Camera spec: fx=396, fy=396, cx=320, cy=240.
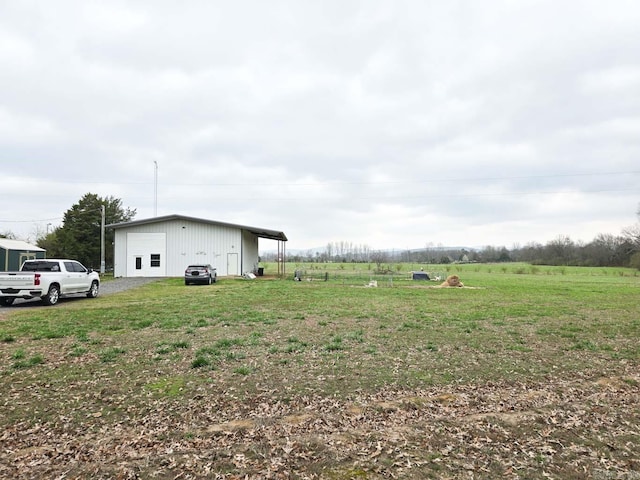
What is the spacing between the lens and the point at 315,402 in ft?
15.8

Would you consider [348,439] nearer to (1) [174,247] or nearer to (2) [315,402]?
(2) [315,402]

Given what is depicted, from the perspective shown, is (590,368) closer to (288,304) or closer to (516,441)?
(516,441)

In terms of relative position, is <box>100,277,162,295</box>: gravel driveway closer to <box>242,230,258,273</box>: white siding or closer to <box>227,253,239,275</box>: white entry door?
<box>227,253,239,275</box>: white entry door

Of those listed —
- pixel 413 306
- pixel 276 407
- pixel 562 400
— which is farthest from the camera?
pixel 413 306

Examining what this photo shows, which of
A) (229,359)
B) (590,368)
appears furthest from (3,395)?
(590,368)

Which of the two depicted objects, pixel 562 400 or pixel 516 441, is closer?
pixel 516 441

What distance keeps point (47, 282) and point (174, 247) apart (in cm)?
1890

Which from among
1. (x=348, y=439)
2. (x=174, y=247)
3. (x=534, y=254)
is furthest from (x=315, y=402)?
(x=534, y=254)

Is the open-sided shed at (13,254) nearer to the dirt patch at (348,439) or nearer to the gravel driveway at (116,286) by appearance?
the gravel driveway at (116,286)

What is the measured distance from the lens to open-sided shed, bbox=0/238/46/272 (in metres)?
32.4

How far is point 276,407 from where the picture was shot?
4648 mm

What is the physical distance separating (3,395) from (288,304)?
405 inches

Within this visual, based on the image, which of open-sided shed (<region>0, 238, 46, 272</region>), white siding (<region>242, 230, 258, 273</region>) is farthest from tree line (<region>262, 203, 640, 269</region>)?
open-sided shed (<region>0, 238, 46, 272</region>)

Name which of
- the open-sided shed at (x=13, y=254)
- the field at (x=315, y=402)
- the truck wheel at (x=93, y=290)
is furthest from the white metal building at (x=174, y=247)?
the field at (x=315, y=402)
